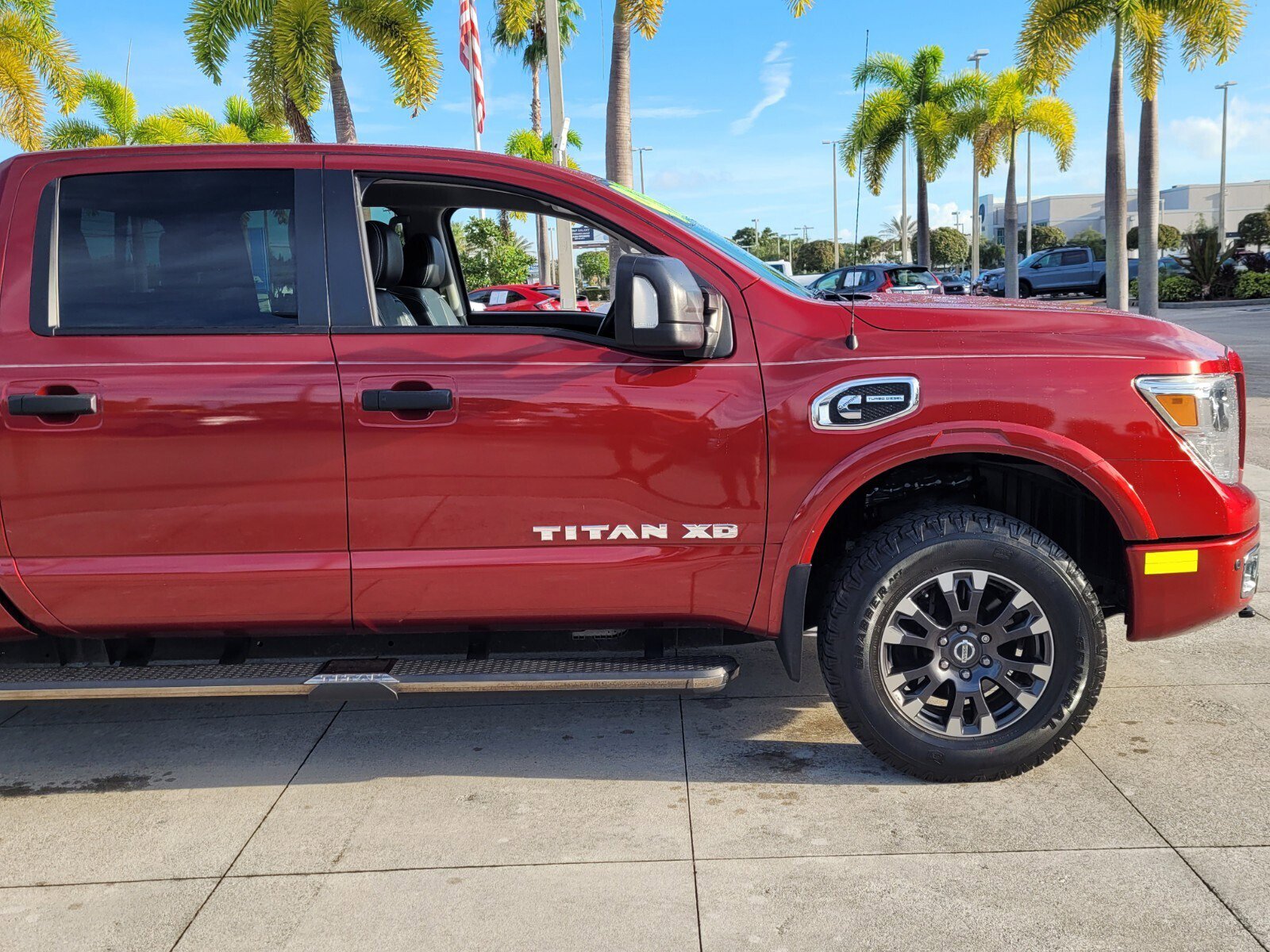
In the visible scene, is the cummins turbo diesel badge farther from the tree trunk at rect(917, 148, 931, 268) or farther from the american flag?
the tree trunk at rect(917, 148, 931, 268)

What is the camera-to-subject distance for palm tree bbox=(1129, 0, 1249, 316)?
63.5 feet

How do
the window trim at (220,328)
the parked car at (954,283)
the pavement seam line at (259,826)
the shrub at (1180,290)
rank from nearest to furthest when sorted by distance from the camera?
1. the pavement seam line at (259,826)
2. the window trim at (220,328)
3. the shrub at (1180,290)
4. the parked car at (954,283)

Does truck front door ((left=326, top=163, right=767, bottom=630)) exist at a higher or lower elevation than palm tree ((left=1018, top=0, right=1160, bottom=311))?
lower

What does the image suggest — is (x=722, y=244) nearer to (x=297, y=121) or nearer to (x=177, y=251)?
(x=177, y=251)

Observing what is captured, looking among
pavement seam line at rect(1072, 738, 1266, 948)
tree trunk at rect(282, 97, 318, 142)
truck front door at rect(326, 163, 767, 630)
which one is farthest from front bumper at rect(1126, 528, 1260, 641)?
tree trunk at rect(282, 97, 318, 142)

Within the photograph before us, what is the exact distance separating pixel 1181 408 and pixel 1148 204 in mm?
20691

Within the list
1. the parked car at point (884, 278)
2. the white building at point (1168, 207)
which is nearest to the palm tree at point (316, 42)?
the parked car at point (884, 278)

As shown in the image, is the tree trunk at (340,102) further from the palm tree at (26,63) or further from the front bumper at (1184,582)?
the front bumper at (1184,582)

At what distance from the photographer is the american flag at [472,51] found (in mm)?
15438

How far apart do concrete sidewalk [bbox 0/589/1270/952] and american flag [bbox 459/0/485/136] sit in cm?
1292

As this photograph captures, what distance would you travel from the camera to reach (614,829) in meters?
3.29

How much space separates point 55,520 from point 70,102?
83.9 feet

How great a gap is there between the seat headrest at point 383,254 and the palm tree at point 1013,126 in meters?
28.8

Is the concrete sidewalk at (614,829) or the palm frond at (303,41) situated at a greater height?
the palm frond at (303,41)
